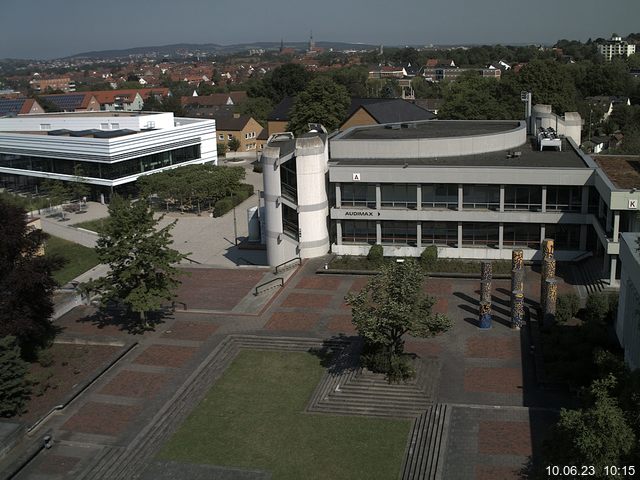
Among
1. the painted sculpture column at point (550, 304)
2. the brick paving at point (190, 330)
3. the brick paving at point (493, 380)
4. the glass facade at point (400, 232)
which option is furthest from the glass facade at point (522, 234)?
the brick paving at point (190, 330)

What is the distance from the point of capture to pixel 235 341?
31.2 metres

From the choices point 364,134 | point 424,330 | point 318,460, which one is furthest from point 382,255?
point 318,460

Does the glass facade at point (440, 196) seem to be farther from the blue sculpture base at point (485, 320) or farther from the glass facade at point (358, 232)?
the blue sculpture base at point (485, 320)

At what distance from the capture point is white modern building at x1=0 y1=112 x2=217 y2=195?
66.2 meters

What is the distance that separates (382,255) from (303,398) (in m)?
16.0

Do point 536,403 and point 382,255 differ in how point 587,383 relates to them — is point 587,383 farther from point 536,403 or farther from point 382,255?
point 382,255

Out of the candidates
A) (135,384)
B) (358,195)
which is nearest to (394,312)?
(135,384)

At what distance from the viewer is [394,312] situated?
82.7 feet

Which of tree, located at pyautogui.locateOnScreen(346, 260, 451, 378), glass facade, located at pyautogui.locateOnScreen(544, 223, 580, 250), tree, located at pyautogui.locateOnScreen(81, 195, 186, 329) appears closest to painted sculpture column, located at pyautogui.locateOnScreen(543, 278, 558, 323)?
tree, located at pyautogui.locateOnScreen(346, 260, 451, 378)

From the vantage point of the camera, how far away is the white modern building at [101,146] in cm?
6619

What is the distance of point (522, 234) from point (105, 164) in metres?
41.2

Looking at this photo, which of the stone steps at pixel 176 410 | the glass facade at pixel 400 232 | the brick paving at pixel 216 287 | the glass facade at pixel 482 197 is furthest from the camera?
the glass facade at pixel 400 232

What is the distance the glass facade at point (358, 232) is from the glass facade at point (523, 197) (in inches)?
311

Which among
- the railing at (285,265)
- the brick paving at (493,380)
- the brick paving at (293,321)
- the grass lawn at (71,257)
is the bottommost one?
the grass lawn at (71,257)
